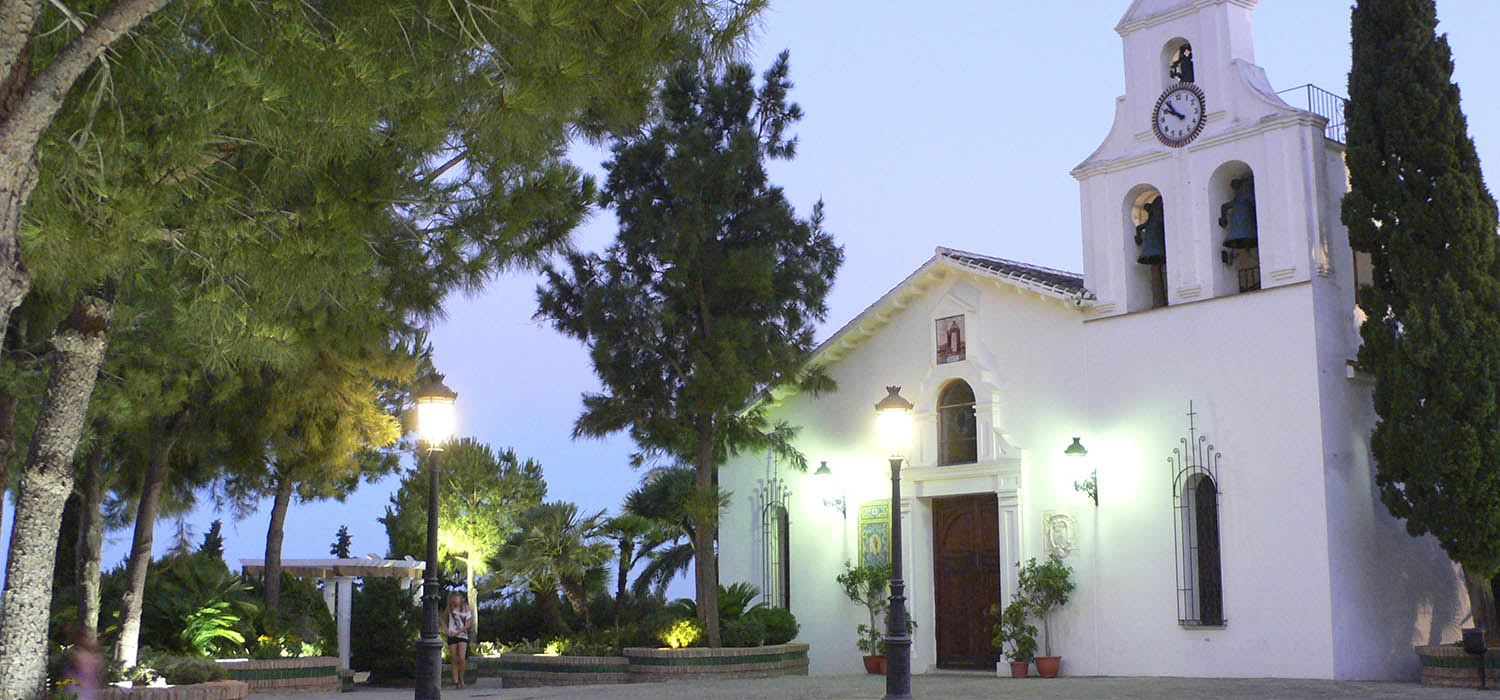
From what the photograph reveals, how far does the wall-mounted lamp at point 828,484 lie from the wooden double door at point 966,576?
1.66 meters

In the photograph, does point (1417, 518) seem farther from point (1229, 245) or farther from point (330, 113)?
point (330, 113)

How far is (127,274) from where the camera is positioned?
1219 cm

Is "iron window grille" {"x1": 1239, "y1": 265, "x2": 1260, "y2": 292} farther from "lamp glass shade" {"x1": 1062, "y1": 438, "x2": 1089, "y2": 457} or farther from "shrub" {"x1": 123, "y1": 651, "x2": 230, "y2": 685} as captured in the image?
"shrub" {"x1": 123, "y1": 651, "x2": 230, "y2": 685}

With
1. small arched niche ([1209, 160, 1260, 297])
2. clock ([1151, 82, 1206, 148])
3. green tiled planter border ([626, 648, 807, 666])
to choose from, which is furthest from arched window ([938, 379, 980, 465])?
clock ([1151, 82, 1206, 148])

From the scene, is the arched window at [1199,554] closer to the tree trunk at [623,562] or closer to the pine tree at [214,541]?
the tree trunk at [623,562]

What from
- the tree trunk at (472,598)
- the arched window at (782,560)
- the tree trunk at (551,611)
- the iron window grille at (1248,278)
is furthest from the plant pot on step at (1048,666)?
the tree trunk at (472,598)

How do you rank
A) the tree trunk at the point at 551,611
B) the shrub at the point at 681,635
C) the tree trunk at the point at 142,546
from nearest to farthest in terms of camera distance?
the tree trunk at the point at 142,546, the shrub at the point at 681,635, the tree trunk at the point at 551,611

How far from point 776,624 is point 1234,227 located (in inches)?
371

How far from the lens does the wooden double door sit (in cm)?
2178

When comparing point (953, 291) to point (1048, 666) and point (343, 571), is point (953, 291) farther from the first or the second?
point (343, 571)

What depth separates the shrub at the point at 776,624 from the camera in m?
22.8

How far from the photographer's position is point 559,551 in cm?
2266

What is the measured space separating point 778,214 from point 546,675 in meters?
7.85

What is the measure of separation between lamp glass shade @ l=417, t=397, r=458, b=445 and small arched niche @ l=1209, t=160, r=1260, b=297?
1146 centimetres
